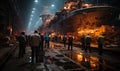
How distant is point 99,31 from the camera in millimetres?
31250

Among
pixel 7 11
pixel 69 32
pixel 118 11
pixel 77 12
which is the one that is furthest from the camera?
pixel 69 32

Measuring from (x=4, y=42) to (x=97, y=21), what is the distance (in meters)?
21.1

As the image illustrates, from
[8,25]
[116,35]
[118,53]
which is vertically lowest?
[118,53]

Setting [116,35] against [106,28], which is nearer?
[116,35]

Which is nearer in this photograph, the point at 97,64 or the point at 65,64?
the point at 97,64

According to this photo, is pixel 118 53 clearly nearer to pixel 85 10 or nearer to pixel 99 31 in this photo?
pixel 99 31

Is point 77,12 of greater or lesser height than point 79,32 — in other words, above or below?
above

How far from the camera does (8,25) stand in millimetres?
33750

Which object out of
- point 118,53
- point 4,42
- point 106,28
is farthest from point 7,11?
point 118,53

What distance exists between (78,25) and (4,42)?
20562mm

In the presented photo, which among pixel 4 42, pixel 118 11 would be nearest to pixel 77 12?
pixel 118 11

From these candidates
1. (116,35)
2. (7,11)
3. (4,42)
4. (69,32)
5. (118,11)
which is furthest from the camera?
(69,32)

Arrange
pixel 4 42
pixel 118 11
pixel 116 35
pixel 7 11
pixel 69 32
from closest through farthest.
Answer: pixel 4 42
pixel 116 35
pixel 7 11
pixel 118 11
pixel 69 32

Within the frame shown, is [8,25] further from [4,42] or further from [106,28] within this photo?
[106,28]
